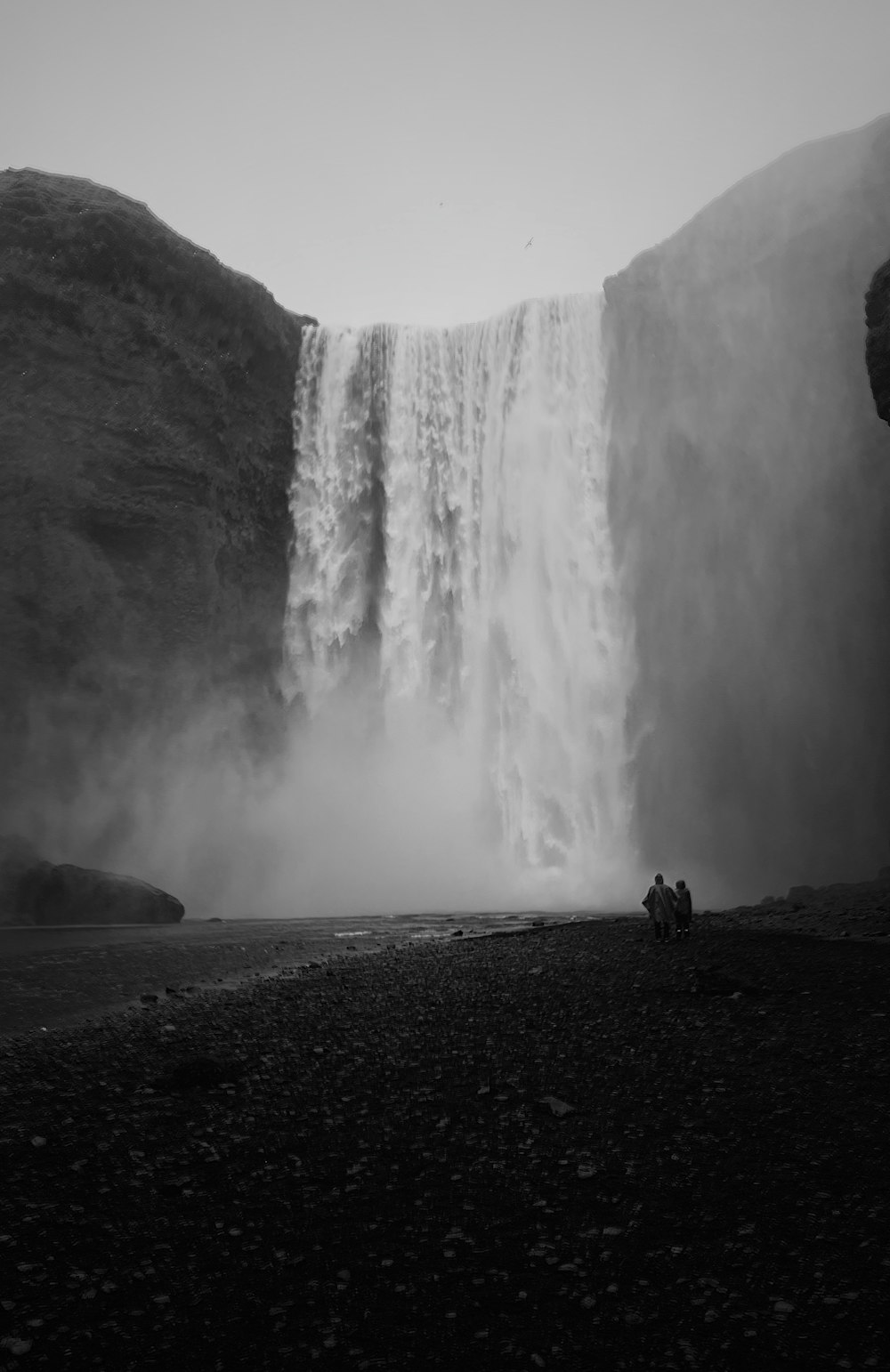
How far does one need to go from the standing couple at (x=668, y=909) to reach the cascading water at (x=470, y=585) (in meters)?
17.7

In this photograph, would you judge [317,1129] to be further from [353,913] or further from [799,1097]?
[353,913]

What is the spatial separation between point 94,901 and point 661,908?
1564 centimetres

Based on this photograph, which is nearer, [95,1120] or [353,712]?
[95,1120]

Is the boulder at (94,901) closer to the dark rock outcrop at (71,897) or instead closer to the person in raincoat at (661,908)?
the dark rock outcrop at (71,897)

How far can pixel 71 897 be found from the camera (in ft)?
77.6

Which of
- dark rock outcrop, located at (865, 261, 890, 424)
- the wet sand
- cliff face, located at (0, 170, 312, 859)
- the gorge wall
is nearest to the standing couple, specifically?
A: the wet sand

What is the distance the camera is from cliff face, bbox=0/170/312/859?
31.4 metres

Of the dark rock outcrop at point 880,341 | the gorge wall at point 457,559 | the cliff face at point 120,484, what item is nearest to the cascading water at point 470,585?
the gorge wall at point 457,559

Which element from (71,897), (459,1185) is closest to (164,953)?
(71,897)

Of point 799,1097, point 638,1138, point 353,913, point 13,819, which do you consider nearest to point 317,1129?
point 638,1138

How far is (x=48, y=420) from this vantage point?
32250 mm

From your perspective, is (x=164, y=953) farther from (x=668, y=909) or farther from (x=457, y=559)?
(x=457, y=559)

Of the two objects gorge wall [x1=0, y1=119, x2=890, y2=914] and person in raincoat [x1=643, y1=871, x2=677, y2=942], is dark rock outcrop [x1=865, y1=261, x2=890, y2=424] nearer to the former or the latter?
gorge wall [x1=0, y1=119, x2=890, y2=914]

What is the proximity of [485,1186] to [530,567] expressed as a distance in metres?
30.7
